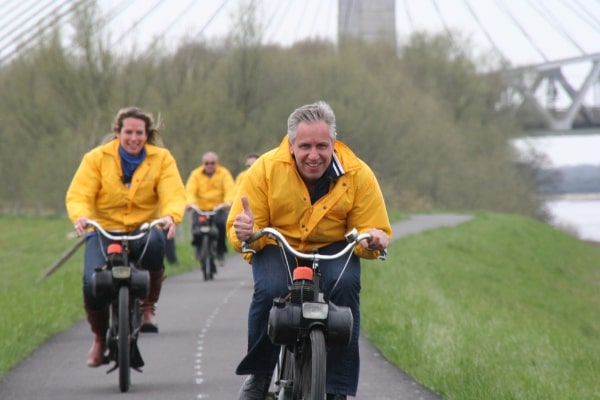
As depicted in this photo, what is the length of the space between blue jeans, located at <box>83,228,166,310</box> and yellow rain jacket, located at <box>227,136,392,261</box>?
237cm

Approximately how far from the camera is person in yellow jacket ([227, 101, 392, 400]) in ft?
16.4

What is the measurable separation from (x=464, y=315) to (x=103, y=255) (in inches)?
211

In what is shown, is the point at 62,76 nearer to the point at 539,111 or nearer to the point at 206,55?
the point at 206,55

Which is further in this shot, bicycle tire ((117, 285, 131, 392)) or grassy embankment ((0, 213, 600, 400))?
grassy embankment ((0, 213, 600, 400))

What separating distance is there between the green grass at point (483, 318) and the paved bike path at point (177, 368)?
0.99 ft

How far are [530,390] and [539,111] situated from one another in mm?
56465

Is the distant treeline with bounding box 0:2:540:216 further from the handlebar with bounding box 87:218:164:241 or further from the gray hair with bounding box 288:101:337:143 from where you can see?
the gray hair with bounding box 288:101:337:143

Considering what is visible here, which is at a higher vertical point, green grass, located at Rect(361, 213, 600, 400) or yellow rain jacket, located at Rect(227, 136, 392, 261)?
yellow rain jacket, located at Rect(227, 136, 392, 261)

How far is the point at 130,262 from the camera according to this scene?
24.7 feet

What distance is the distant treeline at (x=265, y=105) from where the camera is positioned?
30.9m

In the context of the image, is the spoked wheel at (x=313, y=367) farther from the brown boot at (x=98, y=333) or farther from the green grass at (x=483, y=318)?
the brown boot at (x=98, y=333)

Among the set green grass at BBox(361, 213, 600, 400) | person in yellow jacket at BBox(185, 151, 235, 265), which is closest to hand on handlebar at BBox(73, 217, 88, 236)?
green grass at BBox(361, 213, 600, 400)

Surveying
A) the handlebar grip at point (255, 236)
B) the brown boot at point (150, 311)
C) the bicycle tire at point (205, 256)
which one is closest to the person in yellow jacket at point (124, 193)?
the brown boot at point (150, 311)

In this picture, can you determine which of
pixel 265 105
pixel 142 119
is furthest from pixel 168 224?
pixel 265 105
